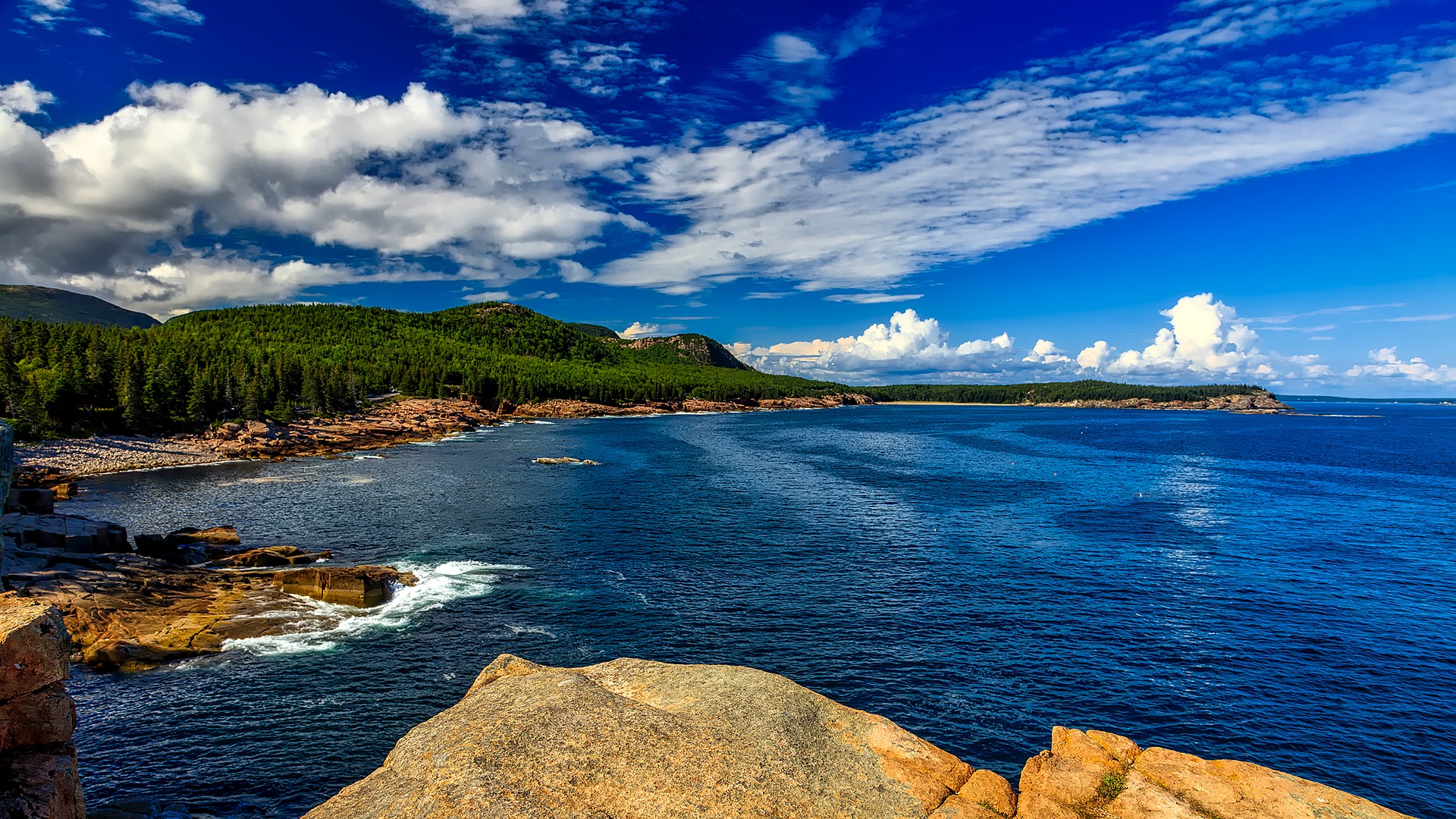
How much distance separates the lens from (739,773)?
49.3 feet

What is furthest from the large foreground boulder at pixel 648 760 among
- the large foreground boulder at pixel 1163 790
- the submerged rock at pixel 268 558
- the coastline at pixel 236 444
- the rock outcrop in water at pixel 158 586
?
the coastline at pixel 236 444

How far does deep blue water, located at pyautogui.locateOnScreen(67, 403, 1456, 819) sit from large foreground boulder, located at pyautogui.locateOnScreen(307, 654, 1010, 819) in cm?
1054

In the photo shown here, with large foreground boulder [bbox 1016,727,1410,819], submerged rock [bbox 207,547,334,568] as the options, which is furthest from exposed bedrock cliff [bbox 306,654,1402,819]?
submerged rock [bbox 207,547,334,568]

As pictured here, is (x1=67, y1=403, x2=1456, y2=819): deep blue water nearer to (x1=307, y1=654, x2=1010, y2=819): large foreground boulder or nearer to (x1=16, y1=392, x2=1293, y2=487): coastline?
(x1=16, y1=392, x2=1293, y2=487): coastline

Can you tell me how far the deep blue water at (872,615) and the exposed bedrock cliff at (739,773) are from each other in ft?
32.0

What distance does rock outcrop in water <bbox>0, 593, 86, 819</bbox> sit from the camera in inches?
557

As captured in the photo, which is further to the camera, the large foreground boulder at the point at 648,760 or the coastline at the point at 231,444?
the coastline at the point at 231,444

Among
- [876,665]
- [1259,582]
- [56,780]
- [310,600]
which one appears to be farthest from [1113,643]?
[310,600]

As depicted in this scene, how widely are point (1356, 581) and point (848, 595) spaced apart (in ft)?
128

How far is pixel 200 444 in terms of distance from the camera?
107 metres

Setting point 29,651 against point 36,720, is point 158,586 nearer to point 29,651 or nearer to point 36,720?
point 36,720

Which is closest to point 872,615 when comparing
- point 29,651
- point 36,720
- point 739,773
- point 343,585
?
point 739,773

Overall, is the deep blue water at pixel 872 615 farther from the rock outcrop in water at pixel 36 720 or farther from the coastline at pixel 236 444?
the rock outcrop in water at pixel 36 720

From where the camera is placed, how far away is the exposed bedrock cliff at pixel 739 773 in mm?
13734
